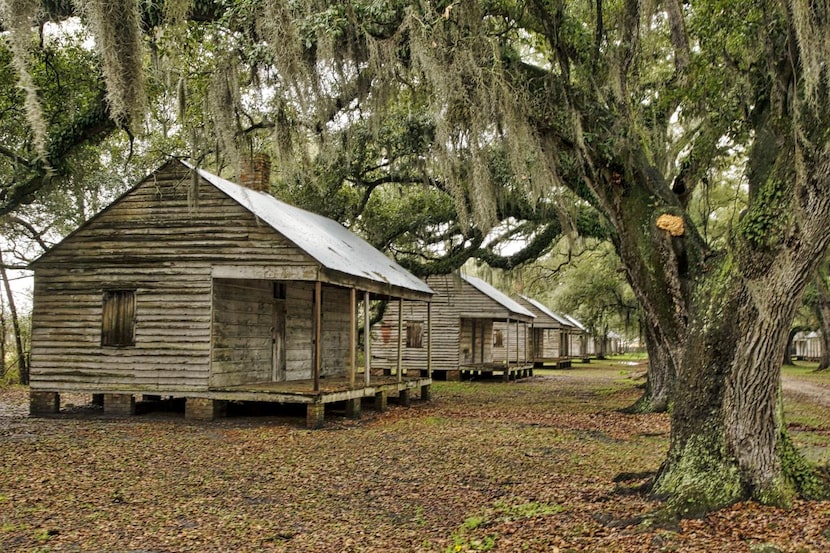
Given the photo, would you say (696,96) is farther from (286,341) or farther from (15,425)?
(15,425)

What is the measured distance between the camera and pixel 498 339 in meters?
35.3

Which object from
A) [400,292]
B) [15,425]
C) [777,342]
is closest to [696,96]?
[777,342]

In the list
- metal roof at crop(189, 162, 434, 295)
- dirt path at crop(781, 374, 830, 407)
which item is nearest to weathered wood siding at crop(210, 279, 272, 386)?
metal roof at crop(189, 162, 434, 295)

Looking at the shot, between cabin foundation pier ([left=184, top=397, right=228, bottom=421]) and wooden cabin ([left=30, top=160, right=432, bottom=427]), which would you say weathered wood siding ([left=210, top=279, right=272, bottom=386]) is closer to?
wooden cabin ([left=30, top=160, right=432, bottom=427])

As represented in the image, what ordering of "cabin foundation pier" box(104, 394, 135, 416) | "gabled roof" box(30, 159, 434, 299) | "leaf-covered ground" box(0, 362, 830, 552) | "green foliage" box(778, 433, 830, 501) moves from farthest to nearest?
"cabin foundation pier" box(104, 394, 135, 416)
"gabled roof" box(30, 159, 434, 299)
"green foliage" box(778, 433, 830, 501)
"leaf-covered ground" box(0, 362, 830, 552)

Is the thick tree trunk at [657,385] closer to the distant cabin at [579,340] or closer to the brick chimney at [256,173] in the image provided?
the brick chimney at [256,173]

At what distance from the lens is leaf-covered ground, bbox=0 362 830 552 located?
5.63m

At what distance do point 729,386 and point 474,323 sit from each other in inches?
958

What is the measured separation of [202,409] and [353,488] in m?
6.46

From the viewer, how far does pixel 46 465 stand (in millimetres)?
8828

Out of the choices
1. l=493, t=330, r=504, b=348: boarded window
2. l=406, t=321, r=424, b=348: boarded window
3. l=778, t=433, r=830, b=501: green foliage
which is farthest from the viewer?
l=493, t=330, r=504, b=348: boarded window

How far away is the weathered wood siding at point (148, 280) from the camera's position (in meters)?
13.4

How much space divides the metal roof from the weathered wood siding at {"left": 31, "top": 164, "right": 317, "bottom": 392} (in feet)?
1.09

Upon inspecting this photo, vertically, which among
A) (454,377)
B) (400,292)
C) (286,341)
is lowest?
(454,377)
